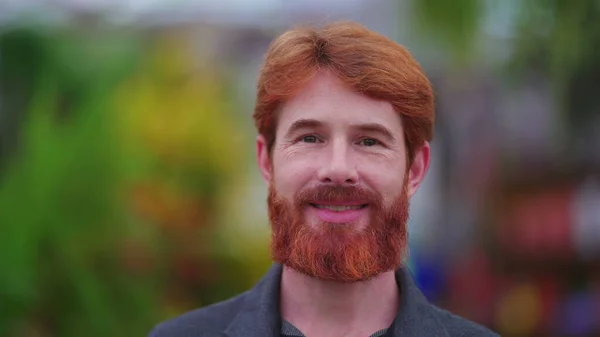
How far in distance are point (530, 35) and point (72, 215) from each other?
10.8 ft

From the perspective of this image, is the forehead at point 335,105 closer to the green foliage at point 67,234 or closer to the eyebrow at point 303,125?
the eyebrow at point 303,125

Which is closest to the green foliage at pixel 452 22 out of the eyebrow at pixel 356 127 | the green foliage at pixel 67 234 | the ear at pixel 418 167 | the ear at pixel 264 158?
the green foliage at pixel 67 234

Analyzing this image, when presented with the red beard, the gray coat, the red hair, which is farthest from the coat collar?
the red hair

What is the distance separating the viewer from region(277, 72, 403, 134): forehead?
235cm

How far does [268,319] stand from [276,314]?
4 cm

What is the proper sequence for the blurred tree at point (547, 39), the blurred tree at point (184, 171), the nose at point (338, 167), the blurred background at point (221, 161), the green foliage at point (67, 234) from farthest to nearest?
1. the blurred tree at point (547, 39)
2. the blurred tree at point (184, 171)
3. the blurred background at point (221, 161)
4. the green foliage at point (67, 234)
5. the nose at point (338, 167)

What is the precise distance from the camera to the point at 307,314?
2.46m

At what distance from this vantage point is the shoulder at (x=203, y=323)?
2.60 metres

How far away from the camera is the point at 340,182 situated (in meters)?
2.31

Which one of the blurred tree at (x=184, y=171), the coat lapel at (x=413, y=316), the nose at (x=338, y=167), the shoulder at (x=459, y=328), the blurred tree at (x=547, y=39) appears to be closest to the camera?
the nose at (x=338, y=167)

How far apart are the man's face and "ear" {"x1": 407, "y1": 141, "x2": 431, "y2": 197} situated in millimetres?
127

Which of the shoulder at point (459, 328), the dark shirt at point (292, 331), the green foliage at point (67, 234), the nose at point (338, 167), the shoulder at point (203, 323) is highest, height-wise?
the nose at point (338, 167)

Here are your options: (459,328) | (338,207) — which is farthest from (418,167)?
(459,328)

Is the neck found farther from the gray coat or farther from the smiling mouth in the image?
the smiling mouth
